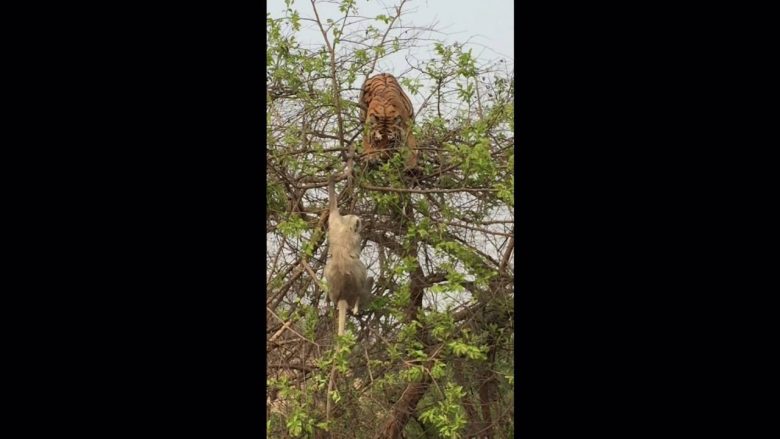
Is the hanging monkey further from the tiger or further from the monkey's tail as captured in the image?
the tiger

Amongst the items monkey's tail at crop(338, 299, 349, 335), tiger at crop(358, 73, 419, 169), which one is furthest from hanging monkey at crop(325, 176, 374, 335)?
tiger at crop(358, 73, 419, 169)

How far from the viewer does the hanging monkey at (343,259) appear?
2602mm

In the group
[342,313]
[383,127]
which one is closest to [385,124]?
[383,127]

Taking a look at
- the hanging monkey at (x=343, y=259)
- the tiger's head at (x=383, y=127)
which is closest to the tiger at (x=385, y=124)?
the tiger's head at (x=383, y=127)

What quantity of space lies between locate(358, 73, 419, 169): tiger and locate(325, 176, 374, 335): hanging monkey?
1.22 ft

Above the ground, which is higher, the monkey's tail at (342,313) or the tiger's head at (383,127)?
the tiger's head at (383,127)

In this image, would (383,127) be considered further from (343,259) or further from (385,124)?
(343,259)

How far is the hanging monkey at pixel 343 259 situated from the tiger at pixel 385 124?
1.22ft

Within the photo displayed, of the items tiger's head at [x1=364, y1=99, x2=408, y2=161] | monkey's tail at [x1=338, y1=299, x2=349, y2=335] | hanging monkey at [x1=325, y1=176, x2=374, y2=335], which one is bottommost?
monkey's tail at [x1=338, y1=299, x2=349, y2=335]

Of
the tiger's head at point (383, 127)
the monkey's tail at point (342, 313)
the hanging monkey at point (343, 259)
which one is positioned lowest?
the monkey's tail at point (342, 313)

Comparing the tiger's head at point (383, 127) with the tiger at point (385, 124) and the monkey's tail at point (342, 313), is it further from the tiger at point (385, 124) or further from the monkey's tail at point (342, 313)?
the monkey's tail at point (342, 313)

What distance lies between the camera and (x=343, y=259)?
2.60 meters

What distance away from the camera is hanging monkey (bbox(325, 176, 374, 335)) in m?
2.60
